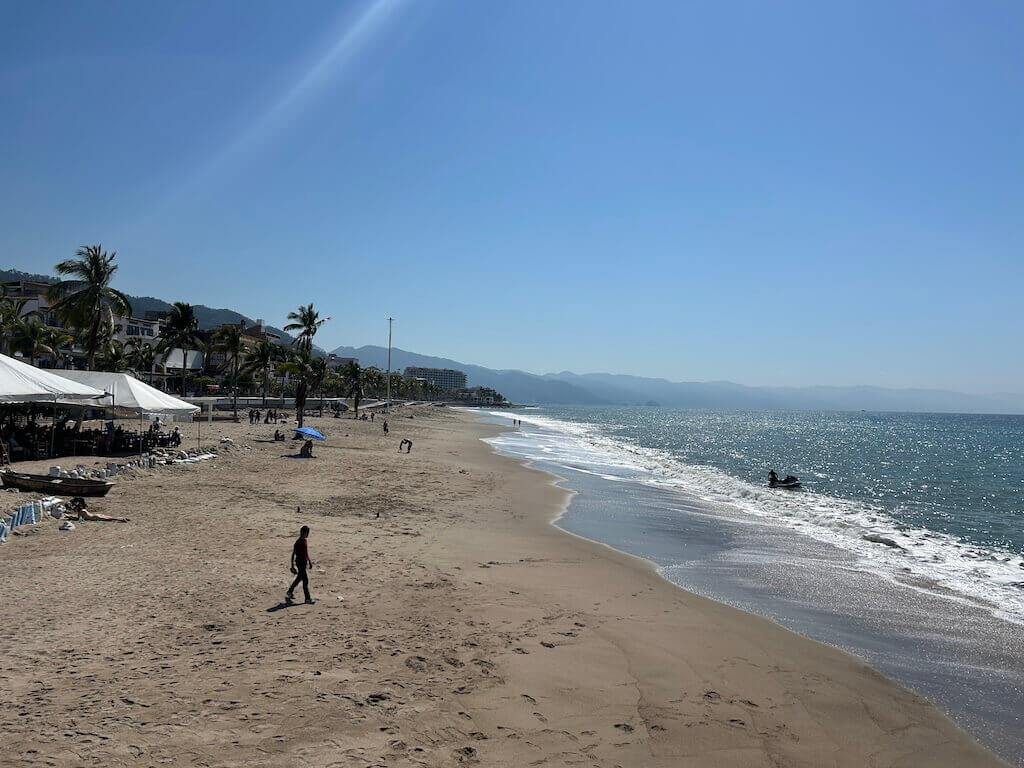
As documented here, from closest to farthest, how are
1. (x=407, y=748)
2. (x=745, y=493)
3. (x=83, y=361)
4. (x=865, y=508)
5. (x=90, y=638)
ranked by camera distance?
1. (x=407, y=748)
2. (x=90, y=638)
3. (x=865, y=508)
4. (x=745, y=493)
5. (x=83, y=361)

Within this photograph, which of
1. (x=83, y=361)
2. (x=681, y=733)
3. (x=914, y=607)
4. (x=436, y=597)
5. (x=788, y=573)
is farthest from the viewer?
(x=83, y=361)

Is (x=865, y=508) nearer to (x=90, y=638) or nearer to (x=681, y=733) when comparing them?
(x=681, y=733)

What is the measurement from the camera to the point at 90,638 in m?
7.86

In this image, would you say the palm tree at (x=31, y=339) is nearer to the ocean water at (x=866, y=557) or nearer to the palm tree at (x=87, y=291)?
the palm tree at (x=87, y=291)

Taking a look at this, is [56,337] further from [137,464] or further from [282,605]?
[282,605]

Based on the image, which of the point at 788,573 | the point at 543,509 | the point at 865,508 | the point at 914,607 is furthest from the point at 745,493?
the point at 914,607

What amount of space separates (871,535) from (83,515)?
22.1m

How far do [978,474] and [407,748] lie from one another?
5080 cm

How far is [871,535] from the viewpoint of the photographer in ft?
65.5

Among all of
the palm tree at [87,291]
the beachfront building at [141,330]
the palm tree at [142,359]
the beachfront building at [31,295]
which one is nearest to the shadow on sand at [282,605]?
the palm tree at [87,291]

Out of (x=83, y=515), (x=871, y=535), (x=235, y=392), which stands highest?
(x=235, y=392)

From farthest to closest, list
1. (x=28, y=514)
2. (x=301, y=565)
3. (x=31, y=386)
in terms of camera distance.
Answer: (x=31, y=386) → (x=28, y=514) → (x=301, y=565)

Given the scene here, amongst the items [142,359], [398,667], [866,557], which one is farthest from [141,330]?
[398,667]

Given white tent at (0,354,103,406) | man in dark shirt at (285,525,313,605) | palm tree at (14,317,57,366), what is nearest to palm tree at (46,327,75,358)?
palm tree at (14,317,57,366)
